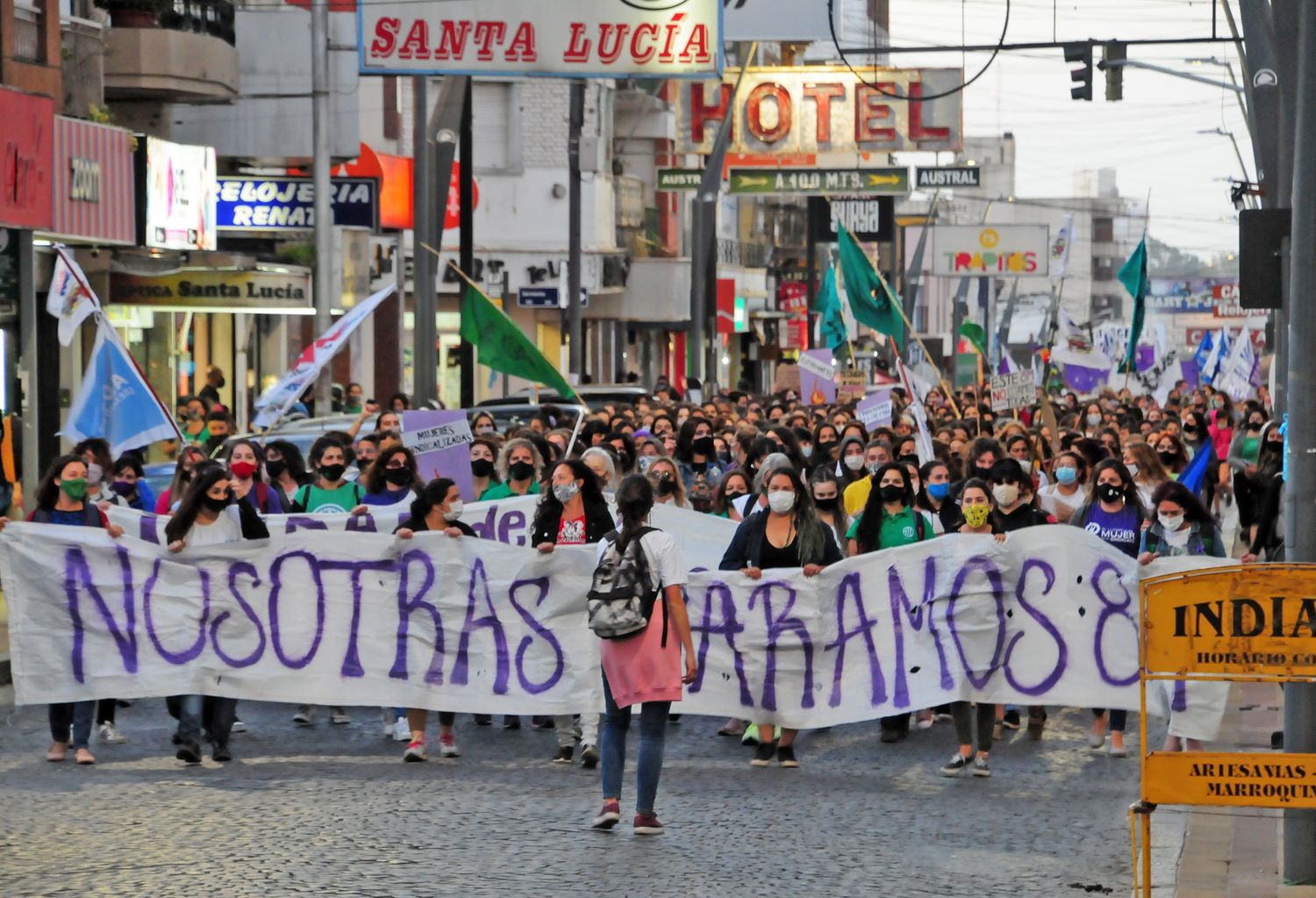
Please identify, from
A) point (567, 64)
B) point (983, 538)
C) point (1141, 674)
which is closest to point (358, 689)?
point (983, 538)

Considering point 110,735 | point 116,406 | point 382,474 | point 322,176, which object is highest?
point 322,176

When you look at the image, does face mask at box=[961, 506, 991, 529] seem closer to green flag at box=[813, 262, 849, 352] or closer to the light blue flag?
the light blue flag

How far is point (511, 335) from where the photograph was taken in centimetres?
1738

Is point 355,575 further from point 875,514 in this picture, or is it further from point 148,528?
Result: point 875,514

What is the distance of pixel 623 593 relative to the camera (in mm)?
9492

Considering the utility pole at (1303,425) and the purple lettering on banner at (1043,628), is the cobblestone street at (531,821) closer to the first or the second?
the purple lettering on banner at (1043,628)

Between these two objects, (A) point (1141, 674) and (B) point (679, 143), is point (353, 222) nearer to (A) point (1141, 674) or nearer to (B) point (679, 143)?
(B) point (679, 143)

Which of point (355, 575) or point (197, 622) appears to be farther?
point (355, 575)

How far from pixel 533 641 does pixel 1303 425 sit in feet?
14.9

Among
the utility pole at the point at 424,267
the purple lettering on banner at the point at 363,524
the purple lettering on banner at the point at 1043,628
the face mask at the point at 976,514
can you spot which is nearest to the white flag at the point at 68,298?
the purple lettering on banner at the point at 363,524

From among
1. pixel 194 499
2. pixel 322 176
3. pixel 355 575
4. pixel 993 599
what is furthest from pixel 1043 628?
pixel 322 176

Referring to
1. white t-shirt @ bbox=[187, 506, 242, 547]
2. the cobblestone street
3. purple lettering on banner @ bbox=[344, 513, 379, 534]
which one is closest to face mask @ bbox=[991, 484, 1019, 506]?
the cobblestone street

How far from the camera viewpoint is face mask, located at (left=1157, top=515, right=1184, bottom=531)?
1152 cm

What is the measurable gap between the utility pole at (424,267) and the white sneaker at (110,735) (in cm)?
1372
